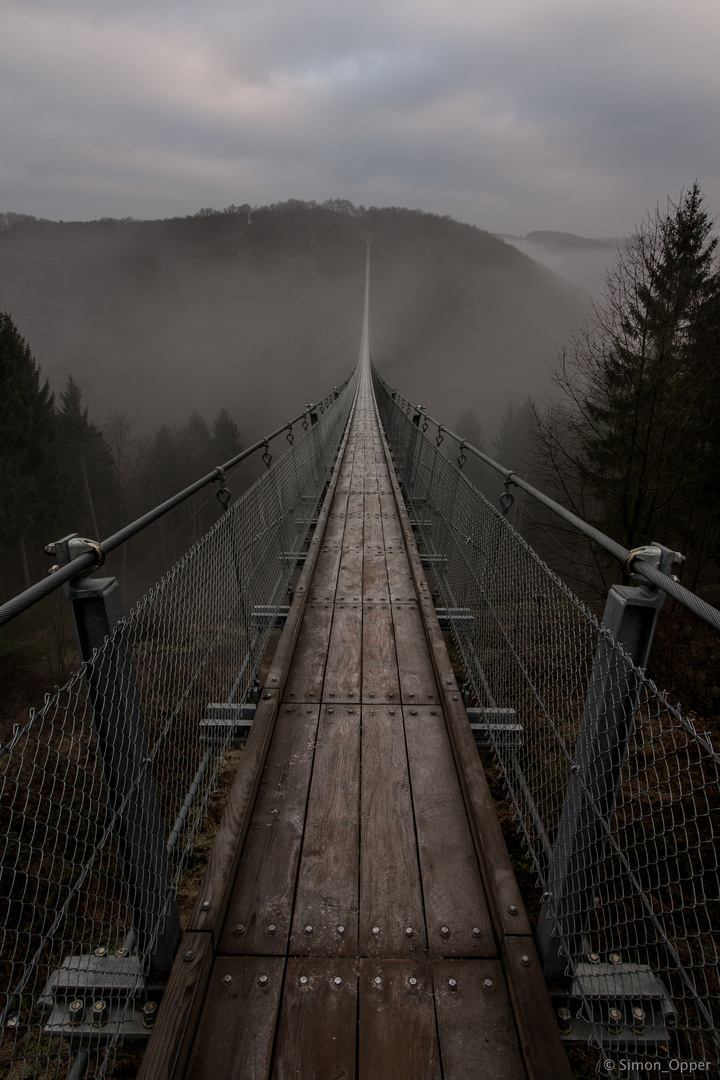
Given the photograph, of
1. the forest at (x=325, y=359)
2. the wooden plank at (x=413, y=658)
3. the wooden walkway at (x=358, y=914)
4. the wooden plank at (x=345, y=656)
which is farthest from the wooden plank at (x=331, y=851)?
the forest at (x=325, y=359)

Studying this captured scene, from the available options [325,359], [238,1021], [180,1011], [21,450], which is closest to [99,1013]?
[180,1011]

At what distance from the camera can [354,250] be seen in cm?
12200

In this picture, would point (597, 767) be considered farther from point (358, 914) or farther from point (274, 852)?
Result: point (274, 852)

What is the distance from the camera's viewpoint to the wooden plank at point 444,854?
1.86m

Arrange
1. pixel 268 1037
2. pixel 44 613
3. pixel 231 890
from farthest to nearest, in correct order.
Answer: pixel 44 613
pixel 231 890
pixel 268 1037

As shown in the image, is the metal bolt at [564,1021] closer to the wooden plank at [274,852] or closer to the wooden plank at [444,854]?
the wooden plank at [444,854]

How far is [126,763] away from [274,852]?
87 cm

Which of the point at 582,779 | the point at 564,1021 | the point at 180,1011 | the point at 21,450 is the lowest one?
the point at 21,450

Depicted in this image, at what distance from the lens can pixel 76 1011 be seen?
165 centimetres

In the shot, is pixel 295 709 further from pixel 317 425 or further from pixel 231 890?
pixel 317 425

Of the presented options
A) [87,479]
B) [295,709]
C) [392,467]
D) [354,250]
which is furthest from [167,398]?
[295,709]

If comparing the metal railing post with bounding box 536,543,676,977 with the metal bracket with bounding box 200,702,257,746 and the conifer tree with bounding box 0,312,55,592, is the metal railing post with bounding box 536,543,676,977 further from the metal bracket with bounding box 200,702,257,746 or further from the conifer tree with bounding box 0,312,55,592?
the conifer tree with bounding box 0,312,55,592

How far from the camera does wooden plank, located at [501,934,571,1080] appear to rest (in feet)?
4.94

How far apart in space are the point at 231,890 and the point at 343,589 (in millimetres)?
2573
